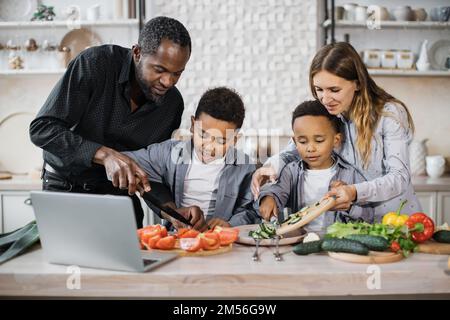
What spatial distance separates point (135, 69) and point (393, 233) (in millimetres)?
1142

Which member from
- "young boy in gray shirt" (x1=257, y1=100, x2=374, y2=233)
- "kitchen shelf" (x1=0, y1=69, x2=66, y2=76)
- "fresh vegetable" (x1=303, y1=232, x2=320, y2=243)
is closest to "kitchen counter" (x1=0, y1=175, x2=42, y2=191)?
"kitchen shelf" (x1=0, y1=69, x2=66, y2=76)

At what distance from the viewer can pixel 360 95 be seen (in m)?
2.08

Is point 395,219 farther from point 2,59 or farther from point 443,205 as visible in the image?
point 2,59

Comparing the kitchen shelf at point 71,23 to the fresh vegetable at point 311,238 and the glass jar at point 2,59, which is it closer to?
the glass jar at point 2,59

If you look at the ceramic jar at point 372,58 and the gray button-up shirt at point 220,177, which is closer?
the gray button-up shirt at point 220,177

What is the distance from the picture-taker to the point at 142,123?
6.99 feet

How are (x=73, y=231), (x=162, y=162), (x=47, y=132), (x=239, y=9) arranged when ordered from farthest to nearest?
(x=239, y=9), (x=162, y=162), (x=47, y=132), (x=73, y=231)

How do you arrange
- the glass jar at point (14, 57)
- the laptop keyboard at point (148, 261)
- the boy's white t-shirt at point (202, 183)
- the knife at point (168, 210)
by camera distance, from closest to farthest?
the laptop keyboard at point (148, 261), the knife at point (168, 210), the boy's white t-shirt at point (202, 183), the glass jar at point (14, 57)

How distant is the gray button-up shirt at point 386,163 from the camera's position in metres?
1.97

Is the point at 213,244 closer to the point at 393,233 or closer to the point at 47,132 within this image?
the point at 393,233

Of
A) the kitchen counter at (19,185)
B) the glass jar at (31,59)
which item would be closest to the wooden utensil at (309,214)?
the kitchen counter at (19,185)

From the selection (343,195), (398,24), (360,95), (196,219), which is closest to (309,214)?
(343,195)

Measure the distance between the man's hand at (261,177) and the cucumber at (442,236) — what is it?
693 millimetres
